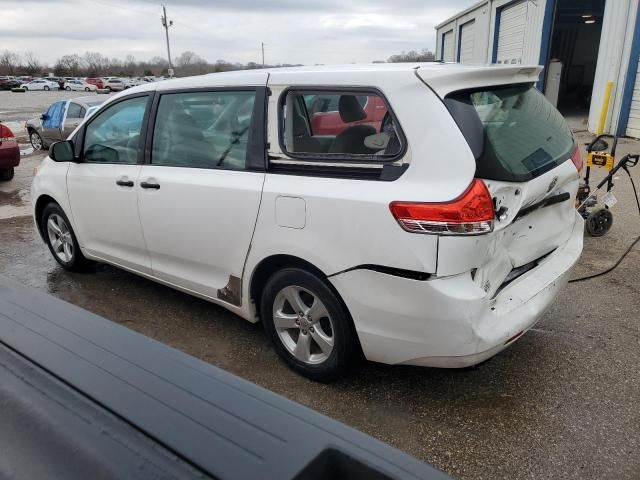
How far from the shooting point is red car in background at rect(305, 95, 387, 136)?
280 centimetres

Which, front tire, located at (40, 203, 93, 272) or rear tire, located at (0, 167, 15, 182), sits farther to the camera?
rear tire, located at (0, 167, 15, 182)

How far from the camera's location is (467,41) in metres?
25.3

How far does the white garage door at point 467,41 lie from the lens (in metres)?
24.4

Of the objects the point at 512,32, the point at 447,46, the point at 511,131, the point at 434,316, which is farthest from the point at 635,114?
the point at 447,46

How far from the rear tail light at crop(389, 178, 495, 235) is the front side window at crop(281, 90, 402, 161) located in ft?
1.19

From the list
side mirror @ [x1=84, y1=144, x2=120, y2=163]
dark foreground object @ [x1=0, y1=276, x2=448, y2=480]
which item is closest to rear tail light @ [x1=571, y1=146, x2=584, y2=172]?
dark foreground object @ [x1=0, y1=276, x2=448, y2=480]

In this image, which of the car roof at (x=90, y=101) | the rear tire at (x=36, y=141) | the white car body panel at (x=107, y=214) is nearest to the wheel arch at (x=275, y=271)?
the white car body panel at (x=107, y=214)

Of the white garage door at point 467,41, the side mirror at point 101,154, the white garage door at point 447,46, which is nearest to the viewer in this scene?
the side mirror at point 101,154

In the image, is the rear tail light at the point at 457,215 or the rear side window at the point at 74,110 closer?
the rear tail light at the point at 457,215

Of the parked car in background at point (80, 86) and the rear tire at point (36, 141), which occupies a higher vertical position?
the parked car in background at point (80, 86)

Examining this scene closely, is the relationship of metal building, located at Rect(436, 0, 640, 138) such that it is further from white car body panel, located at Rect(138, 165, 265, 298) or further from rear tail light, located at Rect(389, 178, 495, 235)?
white car body panel, located at Rect(138, 165, 265, 298)

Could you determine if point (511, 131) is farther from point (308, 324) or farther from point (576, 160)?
point (308, 324)

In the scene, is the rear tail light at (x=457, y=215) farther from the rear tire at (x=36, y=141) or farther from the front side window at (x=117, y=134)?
the rear tire at (x=36, y=141)

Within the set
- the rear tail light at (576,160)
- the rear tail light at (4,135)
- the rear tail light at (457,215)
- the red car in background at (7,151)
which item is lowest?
the red car in background at (7,151)
